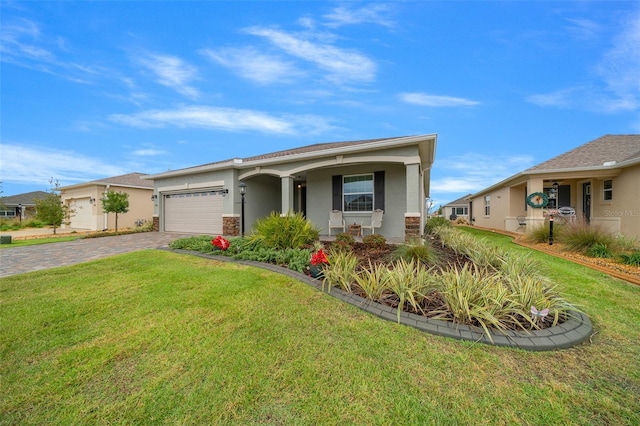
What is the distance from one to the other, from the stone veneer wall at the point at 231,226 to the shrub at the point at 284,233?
15.4 feet

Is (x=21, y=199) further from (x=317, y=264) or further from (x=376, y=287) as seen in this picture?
(x=376, y=287)

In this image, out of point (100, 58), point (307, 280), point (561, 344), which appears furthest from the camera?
point (100, 58)

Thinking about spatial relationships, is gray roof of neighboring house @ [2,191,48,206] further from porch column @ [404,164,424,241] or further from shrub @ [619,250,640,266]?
shrub @ [619,250,640,266]

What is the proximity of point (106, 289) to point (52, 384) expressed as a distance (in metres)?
2.58

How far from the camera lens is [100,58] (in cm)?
954

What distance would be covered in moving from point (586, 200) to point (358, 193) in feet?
41.3

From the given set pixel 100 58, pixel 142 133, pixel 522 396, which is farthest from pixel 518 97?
pixel 142 133

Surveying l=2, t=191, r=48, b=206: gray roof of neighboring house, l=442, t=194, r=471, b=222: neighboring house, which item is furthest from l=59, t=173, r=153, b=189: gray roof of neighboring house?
l=442, t=194, r=471, b=222: neighboring house

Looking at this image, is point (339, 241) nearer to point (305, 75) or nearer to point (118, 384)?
A: point (118, 384)

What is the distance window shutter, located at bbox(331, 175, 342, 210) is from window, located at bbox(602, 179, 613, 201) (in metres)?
12.1

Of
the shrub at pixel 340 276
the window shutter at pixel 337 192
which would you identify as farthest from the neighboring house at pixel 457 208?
the shrub at pixel 340 276

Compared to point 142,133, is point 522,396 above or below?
below

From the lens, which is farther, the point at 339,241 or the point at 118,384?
the point at 339,241

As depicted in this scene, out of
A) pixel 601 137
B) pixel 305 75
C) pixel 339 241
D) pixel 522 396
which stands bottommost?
pixel 522 396
